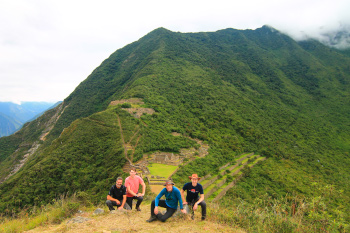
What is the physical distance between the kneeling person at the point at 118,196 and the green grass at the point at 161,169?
13628 millimetres

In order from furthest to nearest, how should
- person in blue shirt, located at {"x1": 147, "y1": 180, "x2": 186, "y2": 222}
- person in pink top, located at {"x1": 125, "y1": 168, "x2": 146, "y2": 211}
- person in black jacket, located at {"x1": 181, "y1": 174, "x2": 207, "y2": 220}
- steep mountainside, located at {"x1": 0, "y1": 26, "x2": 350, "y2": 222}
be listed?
steep mountainside, located at {"x1": 0, "y1": 26, "x2": 350, "y2": 222} < person in pink top, located at {"x1": 125, "y1": 168, "x2": 146, "y2": 211} < person in black jacket, located at {"x1": 181, "y1": 174, "x2": 207, "y2": 220} < person in blue shirt, located at {"x1": 147, "y1": 180, "x2": 186, "y2": 222}

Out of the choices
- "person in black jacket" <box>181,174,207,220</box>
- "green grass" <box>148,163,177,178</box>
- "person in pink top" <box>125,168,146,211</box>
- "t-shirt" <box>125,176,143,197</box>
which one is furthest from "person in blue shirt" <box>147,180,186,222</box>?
"green grass" <box>148,163,177,178</box>

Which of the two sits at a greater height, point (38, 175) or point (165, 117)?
point (165, 117)

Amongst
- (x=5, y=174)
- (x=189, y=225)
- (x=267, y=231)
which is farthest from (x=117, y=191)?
(x=5, y=174)

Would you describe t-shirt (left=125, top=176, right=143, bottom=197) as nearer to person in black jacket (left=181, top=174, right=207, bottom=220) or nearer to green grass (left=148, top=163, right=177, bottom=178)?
person in black jacket (left=181, top=174, right=207, bottom=220)

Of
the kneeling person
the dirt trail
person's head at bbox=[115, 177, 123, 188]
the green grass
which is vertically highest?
person's head at bbox=[115, 177, 123, 188]

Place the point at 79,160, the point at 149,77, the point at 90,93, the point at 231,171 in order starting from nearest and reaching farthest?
the point at 79,160 < the point at 231,171 < the point at 149,77 < the point at 90,93

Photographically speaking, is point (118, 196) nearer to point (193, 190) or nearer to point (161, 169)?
point (193, 190)

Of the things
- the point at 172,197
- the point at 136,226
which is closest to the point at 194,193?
the point at 172,197

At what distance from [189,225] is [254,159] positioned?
3496cm

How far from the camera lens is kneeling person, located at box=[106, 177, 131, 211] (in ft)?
22.9

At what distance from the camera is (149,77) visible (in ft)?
177

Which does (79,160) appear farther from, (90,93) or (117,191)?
(90,93)

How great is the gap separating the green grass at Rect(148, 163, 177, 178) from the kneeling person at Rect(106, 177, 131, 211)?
44.7 feet
